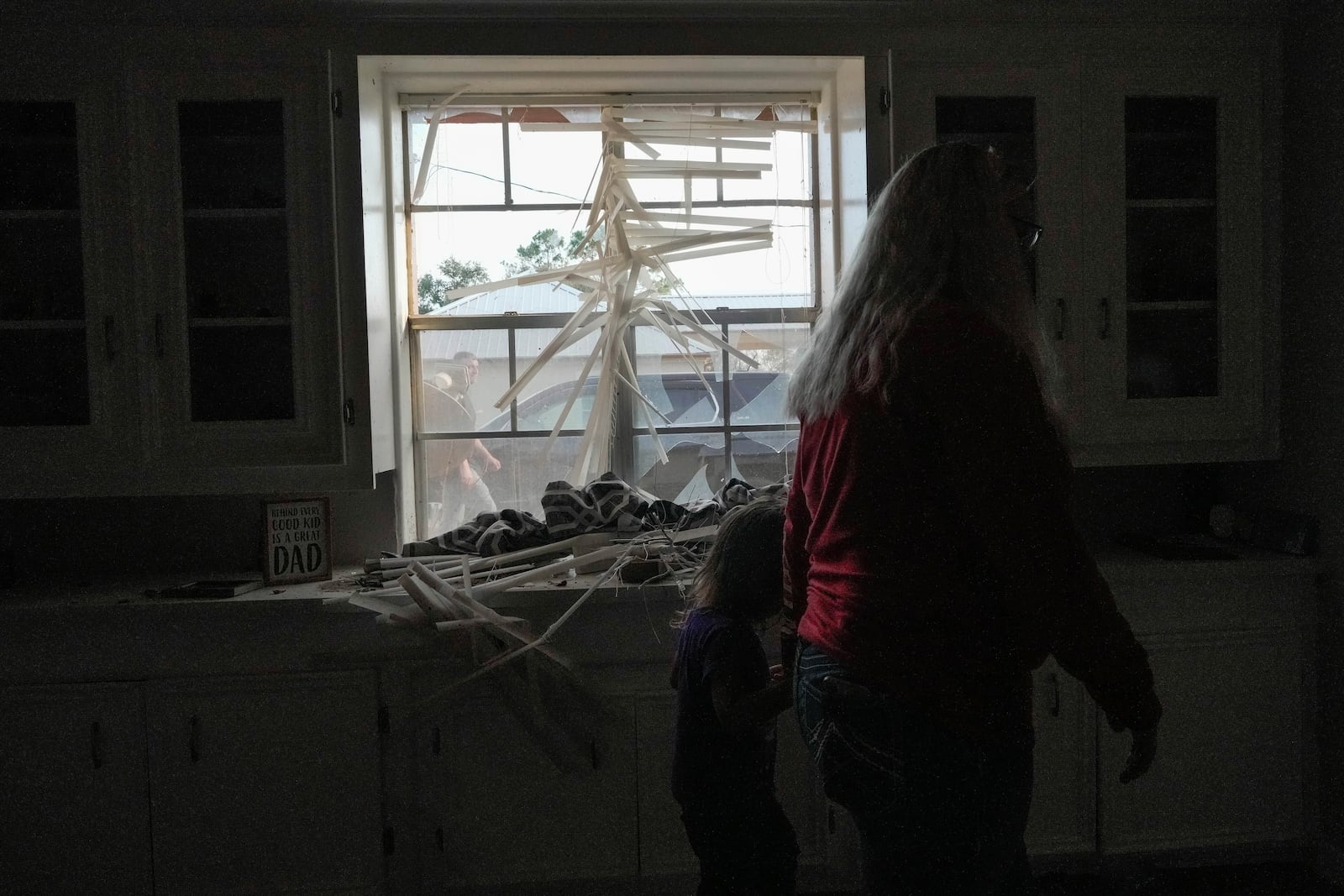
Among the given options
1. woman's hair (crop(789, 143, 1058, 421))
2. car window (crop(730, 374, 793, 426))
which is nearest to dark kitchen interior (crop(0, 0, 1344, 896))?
car window (crop(730, 374, 793, 426))

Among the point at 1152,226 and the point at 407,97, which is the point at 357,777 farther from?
the point at 1152,226

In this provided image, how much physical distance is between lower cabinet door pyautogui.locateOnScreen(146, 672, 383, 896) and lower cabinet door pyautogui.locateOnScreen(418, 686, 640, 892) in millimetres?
159

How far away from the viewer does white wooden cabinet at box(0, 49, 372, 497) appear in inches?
81.5

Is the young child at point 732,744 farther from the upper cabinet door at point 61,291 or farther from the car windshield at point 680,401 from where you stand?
the upper cabinet door at point 61,291

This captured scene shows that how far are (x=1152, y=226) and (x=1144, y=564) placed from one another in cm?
88

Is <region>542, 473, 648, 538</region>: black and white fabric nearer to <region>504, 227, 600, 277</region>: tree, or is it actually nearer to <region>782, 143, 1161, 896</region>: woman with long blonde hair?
<region>504, 227, 600, 277</region>: tree

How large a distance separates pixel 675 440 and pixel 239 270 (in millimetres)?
1250

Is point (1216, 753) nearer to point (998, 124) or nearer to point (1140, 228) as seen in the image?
point (1140, 228)

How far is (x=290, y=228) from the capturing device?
2.11 meters

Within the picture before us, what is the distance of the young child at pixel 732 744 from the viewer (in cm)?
138

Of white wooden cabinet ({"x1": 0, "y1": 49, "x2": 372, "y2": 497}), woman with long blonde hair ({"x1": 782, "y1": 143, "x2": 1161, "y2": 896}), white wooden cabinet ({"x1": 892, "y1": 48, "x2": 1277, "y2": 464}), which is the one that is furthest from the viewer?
white wooden cabinet ({"x1": 892, "y1": 48, "x2": 1277, "y2": 464})

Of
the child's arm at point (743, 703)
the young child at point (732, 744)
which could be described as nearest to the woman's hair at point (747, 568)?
the young child at point (732, 744)

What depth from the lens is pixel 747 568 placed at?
A: 145cm

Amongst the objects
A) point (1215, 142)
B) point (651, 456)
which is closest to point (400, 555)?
point (651, 456)
